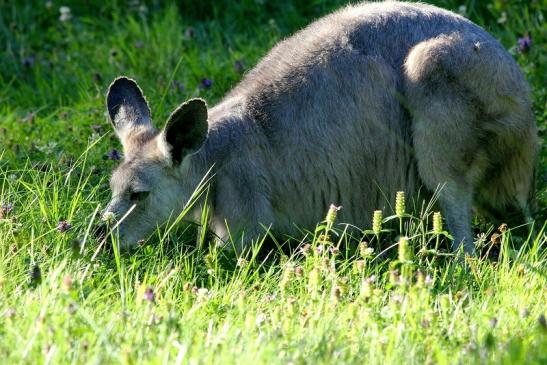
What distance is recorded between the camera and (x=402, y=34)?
609cm

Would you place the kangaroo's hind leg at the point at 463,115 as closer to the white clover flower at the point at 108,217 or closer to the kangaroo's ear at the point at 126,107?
the kangaroo's ear at the point at 126,107

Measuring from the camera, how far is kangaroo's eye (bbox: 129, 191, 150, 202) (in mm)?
5695

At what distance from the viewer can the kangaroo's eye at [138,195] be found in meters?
5.70

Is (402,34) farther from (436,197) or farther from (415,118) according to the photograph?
(436,197)

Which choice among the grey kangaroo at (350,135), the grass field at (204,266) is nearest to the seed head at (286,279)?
the grass field at (204,266)

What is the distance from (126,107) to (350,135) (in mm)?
1324

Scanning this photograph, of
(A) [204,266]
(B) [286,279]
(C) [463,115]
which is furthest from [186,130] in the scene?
(C) [463,115]

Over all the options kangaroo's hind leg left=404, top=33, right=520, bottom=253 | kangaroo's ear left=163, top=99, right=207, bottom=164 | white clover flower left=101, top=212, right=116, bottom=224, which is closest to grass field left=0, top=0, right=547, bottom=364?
white clover flower left=101, top=212, right=116, bottom=224

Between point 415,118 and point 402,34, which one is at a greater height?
point 402,34

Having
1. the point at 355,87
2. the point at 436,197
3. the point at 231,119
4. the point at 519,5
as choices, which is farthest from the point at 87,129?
the point at 519,5

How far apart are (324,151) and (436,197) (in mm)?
692

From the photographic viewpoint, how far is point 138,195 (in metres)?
5.71

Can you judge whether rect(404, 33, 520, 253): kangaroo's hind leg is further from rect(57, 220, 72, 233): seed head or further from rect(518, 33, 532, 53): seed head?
rect(57, 220, 72, 233): seed head

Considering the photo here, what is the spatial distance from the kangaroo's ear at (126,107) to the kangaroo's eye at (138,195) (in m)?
0.49
